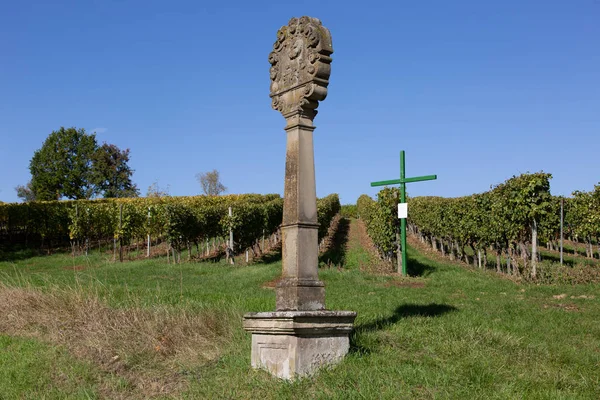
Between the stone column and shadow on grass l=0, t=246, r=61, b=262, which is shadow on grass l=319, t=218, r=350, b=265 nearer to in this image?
the stone column

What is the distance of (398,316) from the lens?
7.92 m

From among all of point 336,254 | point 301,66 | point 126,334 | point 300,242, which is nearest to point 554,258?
point 336,254

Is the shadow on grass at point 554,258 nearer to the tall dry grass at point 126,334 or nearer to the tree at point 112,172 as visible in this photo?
the tall dry grass at point 126,334

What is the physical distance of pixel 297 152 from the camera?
19.0 ft

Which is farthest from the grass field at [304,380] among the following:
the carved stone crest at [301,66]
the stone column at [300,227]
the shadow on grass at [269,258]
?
the shadow on grass at [269,258]

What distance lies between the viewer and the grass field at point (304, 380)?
15.5 feet

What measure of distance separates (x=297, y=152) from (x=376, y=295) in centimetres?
637

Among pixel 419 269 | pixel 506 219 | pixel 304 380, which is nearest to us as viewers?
pixel 304 380

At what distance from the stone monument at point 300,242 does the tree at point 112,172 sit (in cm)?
5871

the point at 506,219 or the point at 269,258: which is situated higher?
the point at 506,219

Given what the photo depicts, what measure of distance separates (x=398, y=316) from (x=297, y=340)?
3297 mm

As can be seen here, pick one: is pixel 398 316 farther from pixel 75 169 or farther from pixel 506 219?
pixel 75 169

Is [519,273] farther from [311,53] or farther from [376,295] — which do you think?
[311,53]

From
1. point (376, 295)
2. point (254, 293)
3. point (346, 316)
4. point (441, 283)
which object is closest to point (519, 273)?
point (441, 283)
